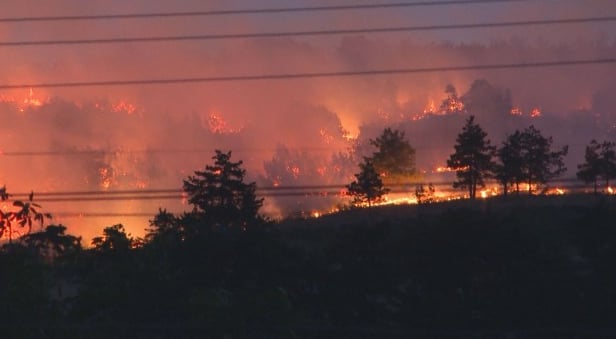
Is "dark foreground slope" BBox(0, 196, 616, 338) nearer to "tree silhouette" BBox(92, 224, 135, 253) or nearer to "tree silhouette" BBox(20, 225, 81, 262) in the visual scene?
"tree silhouette" BBox(92, 224, 135, 253)

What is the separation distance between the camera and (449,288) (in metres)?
16.2

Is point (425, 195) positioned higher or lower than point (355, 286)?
higher

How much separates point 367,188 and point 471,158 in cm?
620

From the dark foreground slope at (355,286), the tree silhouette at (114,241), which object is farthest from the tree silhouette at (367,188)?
the dark foreground slope at (355,286)

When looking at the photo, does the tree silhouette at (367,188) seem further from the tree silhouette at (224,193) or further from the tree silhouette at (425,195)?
the tree silhouette at (224,193)

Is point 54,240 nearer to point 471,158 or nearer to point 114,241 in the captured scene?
point 114,241

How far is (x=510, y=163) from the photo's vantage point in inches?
1939

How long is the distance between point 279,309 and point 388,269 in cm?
308

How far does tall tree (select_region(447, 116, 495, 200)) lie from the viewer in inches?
1870

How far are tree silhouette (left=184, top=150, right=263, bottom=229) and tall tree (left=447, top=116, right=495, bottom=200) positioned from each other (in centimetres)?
1480

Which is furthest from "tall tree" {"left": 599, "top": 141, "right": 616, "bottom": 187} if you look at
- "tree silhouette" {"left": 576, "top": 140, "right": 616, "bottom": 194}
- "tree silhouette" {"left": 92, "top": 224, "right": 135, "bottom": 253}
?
"tree silhouette" {"left": 92, "top": 224, "right": 135, "bottom": 253}

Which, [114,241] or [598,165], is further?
[598,165]

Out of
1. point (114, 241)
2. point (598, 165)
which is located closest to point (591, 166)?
point (598, 165)

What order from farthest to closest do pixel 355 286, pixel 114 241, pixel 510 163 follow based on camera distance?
pixel 510 163, pixel 114 241, pixel 355 286
